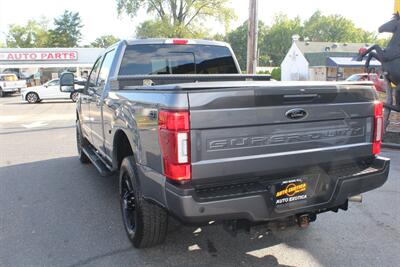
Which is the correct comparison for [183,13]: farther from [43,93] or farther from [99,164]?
[99,164]

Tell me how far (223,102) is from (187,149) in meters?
0.42

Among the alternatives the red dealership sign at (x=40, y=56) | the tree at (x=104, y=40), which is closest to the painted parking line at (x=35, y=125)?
the red dealership sign at (x=40, y=56)

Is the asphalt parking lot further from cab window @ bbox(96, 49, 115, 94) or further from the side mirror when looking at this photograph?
the side mirror

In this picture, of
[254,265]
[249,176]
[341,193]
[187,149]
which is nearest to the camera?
[187,149]

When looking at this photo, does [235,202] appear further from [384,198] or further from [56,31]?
[56,31]

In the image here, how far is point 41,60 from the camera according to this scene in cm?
3991

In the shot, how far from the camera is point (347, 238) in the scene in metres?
4.21

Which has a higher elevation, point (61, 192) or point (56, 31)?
point (56, 31)

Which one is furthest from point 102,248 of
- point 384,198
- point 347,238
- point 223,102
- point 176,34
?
point 176,34

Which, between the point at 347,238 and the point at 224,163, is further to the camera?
the point at 347,238

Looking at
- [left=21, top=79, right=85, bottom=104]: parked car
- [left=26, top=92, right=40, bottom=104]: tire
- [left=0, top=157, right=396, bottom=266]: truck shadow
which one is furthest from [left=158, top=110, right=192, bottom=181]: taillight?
[left=26, top=92, right=40, bottom=104]: tire

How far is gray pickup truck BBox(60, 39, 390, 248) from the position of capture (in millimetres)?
2861

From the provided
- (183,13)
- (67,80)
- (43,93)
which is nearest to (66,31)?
(183,13)

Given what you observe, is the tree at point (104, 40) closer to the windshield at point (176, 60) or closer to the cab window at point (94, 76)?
the cab window at point (94, 76)
